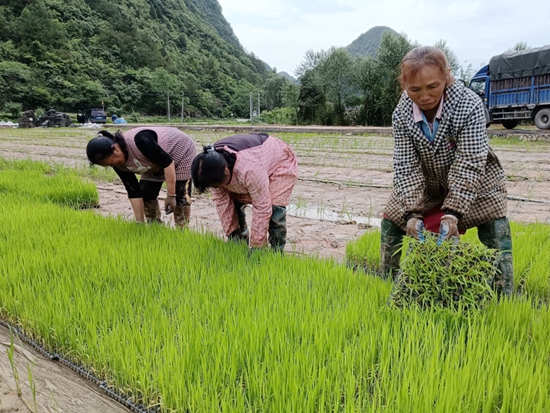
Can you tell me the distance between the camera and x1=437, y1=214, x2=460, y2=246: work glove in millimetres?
1552

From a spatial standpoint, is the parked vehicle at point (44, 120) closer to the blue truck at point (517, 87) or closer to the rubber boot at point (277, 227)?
the blue truck at point (517, 87)

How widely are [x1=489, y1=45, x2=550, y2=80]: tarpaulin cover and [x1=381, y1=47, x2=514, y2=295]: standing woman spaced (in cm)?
1207

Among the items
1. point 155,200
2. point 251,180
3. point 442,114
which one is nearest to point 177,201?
point 155,200

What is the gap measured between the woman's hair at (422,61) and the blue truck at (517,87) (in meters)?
12.3

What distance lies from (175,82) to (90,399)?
5426cm

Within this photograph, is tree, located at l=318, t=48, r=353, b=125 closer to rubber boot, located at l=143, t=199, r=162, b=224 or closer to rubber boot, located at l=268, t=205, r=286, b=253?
rubber boot, located at l=143, t=199, r=162, b=224

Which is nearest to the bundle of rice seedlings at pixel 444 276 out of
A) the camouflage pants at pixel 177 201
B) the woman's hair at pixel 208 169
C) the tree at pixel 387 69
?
the woman's hair at pixel 208 169

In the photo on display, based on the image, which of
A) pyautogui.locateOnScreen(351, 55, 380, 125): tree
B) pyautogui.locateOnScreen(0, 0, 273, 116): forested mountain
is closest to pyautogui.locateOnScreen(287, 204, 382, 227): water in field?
pyautogui.locateOnScreen(351, 55, 380, 125): tree

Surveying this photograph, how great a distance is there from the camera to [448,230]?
61.9 inches

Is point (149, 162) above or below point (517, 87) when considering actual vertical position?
below

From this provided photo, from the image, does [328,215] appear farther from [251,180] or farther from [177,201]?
[251,180]

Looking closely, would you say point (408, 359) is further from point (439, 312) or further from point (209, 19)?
point (209, 19)

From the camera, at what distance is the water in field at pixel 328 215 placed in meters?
3.68

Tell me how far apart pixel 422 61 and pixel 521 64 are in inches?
506
